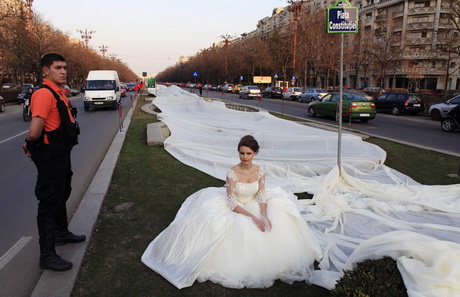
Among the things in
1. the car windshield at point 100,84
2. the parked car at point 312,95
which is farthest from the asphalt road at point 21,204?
the parked car at point 312,95

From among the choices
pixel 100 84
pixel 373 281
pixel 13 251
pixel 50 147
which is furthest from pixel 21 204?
pixel 100 84

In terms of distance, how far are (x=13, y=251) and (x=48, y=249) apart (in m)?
0.92

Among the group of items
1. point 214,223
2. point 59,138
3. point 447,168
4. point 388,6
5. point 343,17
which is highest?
point 388,6

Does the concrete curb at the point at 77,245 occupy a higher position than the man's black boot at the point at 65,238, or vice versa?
the man's black boot at the point at 65,238

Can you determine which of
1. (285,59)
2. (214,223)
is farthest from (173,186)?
(285,59)

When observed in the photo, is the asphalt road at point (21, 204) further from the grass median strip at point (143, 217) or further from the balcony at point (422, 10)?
the balcony at point (422, 10)

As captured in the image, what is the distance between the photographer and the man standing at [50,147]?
10.8 feet

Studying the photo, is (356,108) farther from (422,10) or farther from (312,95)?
(422,10)

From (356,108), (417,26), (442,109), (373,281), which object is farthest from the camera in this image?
(417,26)

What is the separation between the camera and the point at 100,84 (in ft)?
80.7

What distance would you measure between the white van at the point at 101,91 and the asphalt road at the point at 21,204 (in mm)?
11450

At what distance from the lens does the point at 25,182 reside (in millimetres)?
6844

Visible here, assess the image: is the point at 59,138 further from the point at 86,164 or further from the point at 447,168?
the point at 447,168

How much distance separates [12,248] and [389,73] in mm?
74294
